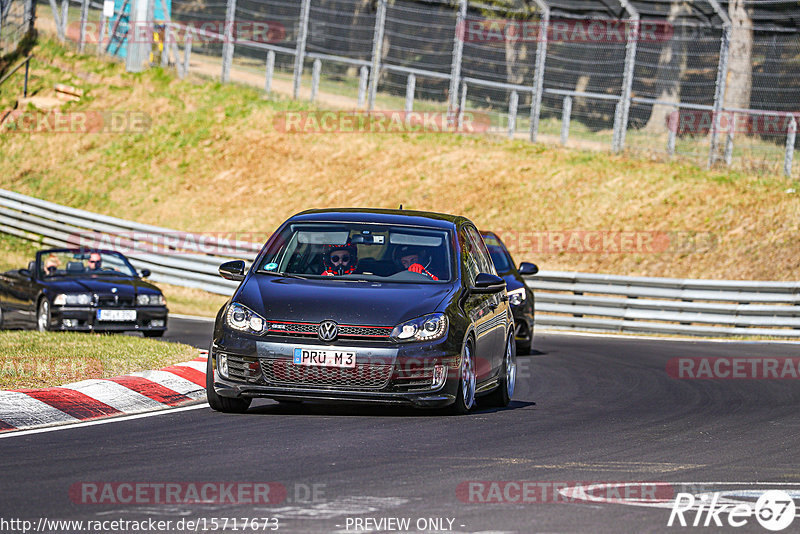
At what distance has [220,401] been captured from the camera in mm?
9688

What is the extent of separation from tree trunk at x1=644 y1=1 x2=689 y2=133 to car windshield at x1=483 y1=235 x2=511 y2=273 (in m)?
11.1

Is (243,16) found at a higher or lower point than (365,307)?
higher

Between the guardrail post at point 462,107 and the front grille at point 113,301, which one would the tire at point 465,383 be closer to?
the front grille at point 113,301

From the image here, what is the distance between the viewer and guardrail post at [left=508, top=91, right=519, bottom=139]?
30625 millimetres

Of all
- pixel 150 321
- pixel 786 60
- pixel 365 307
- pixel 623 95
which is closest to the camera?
pixel 365 307

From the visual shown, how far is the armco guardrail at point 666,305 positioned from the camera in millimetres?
21609

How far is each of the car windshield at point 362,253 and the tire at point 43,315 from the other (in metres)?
8.18

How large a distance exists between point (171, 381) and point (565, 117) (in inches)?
791

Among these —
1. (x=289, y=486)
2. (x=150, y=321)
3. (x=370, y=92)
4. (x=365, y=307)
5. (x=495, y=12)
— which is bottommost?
(x=150, y=321)

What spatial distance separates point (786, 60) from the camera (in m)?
26.2

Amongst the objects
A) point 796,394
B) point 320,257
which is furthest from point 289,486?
point 796,394

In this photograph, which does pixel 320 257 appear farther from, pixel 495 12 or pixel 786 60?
pixel 495 12

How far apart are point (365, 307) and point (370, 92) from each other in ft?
81.1

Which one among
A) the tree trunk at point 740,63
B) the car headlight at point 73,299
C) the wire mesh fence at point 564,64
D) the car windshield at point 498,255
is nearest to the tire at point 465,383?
the car windshield at point 498,255
